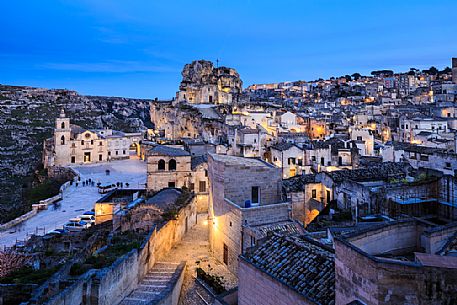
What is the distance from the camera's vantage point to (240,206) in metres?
18.2

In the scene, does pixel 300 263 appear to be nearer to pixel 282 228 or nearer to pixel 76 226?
pixel 282 228

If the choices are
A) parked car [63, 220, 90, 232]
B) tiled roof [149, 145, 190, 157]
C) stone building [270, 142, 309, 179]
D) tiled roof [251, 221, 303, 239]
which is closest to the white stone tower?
Answer: tiled roof [149, 145, 190, 157]

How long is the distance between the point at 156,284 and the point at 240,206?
208 inches

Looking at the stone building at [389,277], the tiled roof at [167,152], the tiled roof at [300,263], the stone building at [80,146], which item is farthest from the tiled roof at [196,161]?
the stone building at [80,146]

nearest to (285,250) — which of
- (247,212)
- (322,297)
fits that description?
(322,297)

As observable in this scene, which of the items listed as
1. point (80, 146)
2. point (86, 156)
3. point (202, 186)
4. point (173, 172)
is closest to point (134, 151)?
point (86, 156)

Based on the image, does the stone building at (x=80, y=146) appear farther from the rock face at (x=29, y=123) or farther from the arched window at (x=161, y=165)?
the arched window at (x=161, y=165)

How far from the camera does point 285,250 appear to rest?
9414 millimetres

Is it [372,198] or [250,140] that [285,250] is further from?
[250,140]

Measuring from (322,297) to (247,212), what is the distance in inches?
340

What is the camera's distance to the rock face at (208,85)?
257 ft

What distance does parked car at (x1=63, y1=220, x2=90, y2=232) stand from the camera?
25630 millimetres

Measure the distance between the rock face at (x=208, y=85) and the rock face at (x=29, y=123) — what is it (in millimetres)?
14654

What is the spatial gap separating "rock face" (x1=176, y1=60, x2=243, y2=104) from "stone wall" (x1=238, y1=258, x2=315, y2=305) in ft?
229
